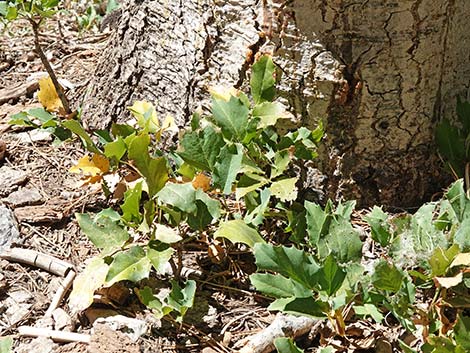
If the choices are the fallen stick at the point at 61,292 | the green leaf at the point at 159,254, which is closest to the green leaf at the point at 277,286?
the green leaf at the point at 159,254

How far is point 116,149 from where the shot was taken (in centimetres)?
223

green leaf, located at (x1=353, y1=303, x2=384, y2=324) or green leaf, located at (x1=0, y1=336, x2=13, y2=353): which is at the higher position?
green leaf, located at (x1=353, y1=303, x2=384, y2=324)

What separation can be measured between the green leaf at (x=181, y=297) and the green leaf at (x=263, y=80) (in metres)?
0.63

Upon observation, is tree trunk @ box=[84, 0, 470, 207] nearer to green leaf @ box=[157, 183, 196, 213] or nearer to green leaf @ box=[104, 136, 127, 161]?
green leaf @ box=[104, 136, 127, 161]

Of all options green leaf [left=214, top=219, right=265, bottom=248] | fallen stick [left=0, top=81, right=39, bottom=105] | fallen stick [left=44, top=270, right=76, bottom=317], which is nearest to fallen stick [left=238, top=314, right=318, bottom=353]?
green leaf [left=214, top=219, right=265, bottom=248]

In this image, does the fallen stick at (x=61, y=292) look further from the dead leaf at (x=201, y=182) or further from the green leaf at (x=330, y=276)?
the green leaf at (x=330, y=276)

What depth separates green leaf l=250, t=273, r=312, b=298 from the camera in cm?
188

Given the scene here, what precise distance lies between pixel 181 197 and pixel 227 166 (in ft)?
0.57

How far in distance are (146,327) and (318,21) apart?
1.04 m

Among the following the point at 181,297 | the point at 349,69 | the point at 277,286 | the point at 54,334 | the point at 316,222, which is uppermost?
the point at 349,69

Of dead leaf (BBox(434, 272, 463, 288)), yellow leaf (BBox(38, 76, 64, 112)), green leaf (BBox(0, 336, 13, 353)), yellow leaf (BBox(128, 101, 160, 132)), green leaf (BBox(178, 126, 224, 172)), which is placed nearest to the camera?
dead leaf (BBox(434, 272, 463, 288))

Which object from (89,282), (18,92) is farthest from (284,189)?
(18,92)

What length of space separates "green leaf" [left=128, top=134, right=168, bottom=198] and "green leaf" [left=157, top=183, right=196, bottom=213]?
31 millimetres

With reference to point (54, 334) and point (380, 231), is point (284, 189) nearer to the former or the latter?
point (380, 231)
